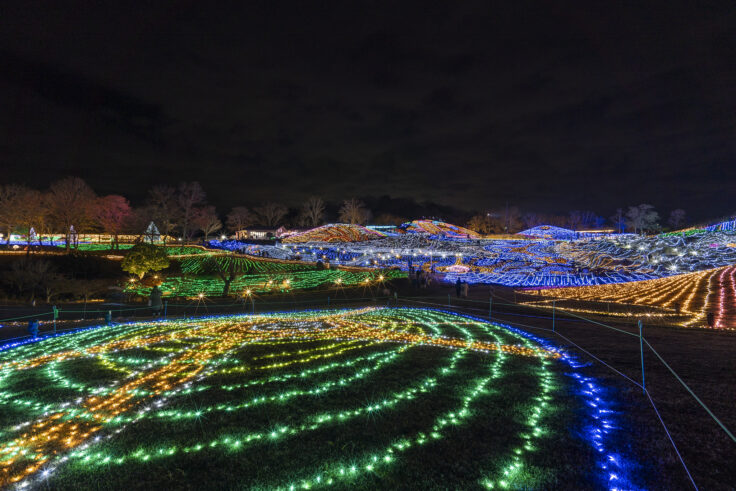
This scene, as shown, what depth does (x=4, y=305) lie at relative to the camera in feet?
55.2

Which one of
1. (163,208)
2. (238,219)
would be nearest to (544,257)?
(163,208)

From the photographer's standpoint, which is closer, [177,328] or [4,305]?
[177,328]

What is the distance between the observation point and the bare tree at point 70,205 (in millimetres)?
41844

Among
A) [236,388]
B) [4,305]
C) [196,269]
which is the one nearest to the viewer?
[236,388]

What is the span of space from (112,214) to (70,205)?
1318 cm

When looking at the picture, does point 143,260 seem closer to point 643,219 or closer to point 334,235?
point 334,235

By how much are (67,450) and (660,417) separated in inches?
318

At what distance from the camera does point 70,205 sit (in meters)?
41.8

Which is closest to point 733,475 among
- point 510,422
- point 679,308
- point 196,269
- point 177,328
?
point 510,422

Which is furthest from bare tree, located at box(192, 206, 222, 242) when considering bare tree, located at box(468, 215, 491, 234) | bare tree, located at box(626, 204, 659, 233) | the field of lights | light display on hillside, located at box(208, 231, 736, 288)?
bare tree, located at box(626, 204, 659, 233)

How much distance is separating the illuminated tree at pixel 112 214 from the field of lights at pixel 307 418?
54.5 m

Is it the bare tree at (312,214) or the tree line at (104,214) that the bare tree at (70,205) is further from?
the bare tree at (312,214)

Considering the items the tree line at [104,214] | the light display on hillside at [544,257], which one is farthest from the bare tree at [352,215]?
the light display on hillside at [544,257]

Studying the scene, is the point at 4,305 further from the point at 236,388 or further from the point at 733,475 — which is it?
the point at 733,475
